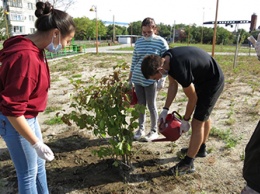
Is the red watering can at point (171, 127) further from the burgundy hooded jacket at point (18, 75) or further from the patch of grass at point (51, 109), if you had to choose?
the patch of grass at point (51, 109)

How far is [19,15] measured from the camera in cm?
4456

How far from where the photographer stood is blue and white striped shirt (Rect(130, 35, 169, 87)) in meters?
3.09

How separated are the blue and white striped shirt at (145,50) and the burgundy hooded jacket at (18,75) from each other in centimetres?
185

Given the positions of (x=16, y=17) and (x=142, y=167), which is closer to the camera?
(x=142, y=167)

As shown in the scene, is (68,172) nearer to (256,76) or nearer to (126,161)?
(126,161)

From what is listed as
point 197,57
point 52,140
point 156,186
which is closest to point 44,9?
point 197,57

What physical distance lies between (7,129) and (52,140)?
199 centimetres

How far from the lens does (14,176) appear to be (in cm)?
258

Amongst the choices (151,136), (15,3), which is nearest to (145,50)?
(151,136)

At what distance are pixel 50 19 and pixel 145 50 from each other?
1812 millimetres

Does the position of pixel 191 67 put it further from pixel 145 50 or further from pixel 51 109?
pixel 51 109

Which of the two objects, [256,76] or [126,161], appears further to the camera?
[256,76]

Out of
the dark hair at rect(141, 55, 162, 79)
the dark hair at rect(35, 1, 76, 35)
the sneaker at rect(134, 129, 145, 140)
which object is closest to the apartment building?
the sneaker at rect(134, 129, 145, 140)

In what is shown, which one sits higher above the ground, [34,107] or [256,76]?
[34,107]
